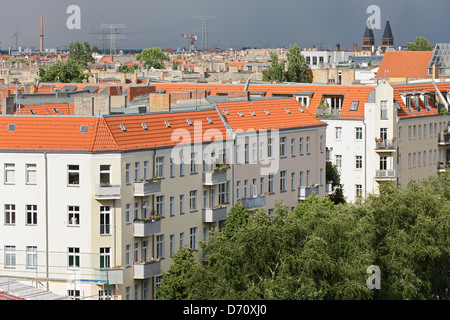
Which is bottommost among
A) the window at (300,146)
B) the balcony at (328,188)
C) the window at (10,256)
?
the window at (10,256)

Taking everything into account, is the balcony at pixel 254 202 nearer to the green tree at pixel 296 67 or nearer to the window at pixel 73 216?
the window at pixel 73 216

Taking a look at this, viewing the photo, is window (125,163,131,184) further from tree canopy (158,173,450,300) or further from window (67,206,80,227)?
tree canopy (158,173,450,300)

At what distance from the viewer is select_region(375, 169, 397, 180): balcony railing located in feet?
316

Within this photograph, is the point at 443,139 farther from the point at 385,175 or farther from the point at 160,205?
the point at 160,205

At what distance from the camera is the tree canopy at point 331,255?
5303 centimetres

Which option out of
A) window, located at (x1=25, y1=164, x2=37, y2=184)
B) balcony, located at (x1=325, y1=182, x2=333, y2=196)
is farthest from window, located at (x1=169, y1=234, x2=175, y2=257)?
balcony, located at (x1=325, y1=182, x2=333, y2=196)

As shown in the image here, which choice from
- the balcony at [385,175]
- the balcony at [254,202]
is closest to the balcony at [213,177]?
the balcony at [254,202]

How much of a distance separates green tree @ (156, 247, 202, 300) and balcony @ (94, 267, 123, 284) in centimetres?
219

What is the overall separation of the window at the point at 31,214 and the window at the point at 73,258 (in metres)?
2.64

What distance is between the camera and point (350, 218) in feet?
200

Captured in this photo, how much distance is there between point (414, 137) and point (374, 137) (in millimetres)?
5687

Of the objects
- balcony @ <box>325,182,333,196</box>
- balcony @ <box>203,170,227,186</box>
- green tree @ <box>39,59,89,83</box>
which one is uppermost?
green tree @ <box>39,59,89,83</box>

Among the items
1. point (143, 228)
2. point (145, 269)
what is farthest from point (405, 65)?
point (145, 269)
